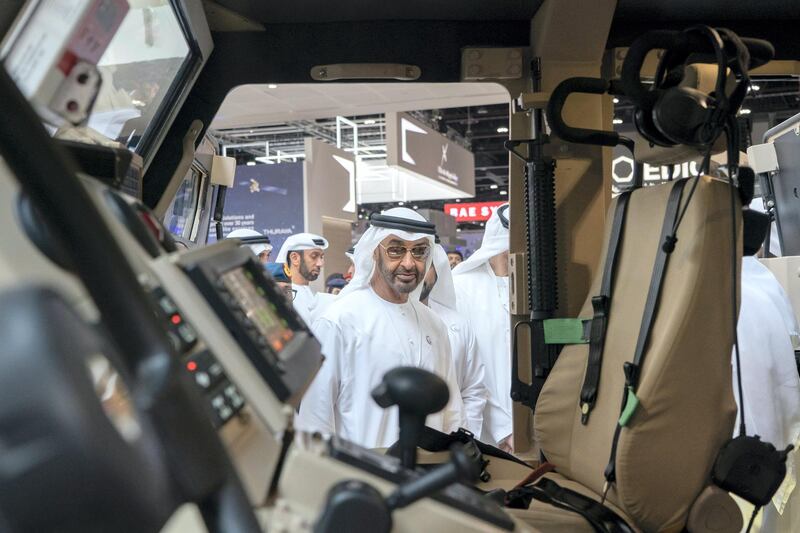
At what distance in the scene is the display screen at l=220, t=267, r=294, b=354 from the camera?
3.42 feet

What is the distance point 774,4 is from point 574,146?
2.74 ft

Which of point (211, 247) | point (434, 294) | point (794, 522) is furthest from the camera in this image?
point (434, 294)

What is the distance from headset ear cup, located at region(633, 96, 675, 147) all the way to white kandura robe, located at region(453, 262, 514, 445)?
1.88m

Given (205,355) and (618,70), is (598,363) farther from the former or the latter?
(205,355)

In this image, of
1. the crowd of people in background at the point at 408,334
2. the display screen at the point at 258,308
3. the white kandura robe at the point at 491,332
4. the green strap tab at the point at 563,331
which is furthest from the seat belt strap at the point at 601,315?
the white kandura robe at the point at 491,332

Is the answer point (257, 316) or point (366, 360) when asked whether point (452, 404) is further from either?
point (257, 316)

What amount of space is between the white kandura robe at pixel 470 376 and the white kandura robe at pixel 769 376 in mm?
1187

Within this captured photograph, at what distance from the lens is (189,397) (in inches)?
20.6

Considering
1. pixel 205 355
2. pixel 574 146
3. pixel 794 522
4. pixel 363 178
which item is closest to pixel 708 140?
pixel 574 146

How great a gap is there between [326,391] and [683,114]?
178cm

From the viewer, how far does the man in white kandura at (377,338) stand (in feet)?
10.1

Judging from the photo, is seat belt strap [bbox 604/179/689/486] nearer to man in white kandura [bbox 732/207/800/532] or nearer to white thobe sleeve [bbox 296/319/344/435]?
man in white kandura [bbox 732/207/800/532]

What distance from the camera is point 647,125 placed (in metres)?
1.93

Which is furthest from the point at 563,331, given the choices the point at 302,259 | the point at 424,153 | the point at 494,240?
the point at 424,153
